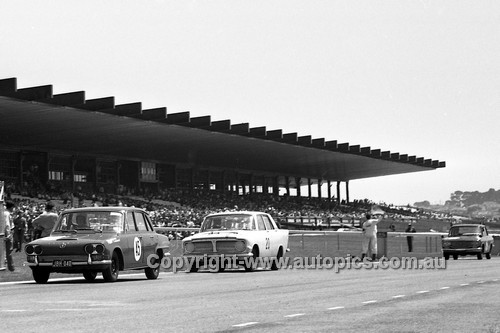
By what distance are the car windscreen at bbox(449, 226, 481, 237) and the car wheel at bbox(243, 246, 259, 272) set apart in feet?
59.8

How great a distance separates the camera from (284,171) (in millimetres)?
106688

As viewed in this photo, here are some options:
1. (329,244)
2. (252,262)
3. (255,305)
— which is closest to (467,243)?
(329,244)

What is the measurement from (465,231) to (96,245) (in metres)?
25.9

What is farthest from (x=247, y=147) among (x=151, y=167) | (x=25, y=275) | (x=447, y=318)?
(x=447, y=318)

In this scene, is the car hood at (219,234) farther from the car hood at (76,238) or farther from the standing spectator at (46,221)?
the car hood at (76,238)

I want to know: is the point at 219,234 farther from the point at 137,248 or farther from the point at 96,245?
the point at 96,245

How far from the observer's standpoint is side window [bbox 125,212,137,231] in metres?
21.9

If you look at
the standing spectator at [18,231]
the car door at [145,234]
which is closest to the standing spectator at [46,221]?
the standing spectator at [18,231]

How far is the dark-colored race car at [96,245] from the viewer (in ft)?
67.2

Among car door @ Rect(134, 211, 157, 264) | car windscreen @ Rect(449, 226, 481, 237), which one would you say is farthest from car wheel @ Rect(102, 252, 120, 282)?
car windscreen @ Rect(449, 226, 481, 237)

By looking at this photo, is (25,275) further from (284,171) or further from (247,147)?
(284,171)

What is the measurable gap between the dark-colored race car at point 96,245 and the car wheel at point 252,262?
4078 millimetres

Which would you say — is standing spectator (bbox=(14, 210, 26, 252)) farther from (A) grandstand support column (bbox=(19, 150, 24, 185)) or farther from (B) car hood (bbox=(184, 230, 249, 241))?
(A) grandstand support column (bbox=(19, 150, 24, 185))

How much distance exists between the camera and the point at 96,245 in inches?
808
